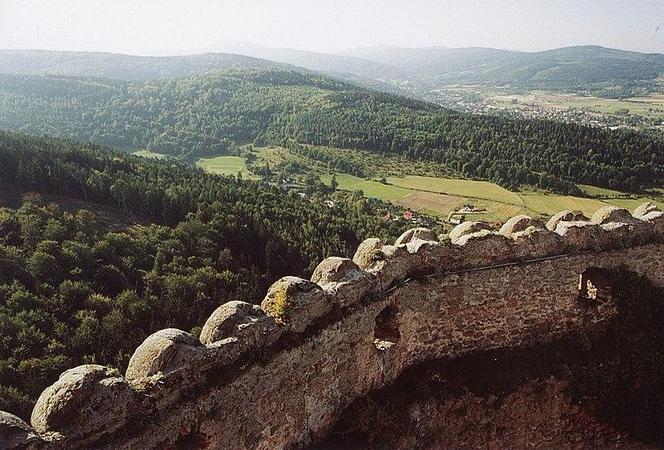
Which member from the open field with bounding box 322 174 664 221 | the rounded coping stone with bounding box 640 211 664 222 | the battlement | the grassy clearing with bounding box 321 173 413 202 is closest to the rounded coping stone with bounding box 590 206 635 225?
the battlement

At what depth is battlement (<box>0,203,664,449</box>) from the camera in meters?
6.61

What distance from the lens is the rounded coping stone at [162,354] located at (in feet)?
23.1

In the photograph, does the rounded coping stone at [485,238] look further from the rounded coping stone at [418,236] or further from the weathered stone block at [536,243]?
the rounded coping stone at [418,236]

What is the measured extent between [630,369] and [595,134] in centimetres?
12206

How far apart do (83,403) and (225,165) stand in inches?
6092

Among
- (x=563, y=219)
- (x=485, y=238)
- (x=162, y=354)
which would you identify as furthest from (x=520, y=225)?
(x=162, y=354)

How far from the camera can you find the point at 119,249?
57625 millimetres

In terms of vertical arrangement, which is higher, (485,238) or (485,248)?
(485,238)

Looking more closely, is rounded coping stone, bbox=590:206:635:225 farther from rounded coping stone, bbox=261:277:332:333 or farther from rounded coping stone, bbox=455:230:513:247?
rounded coping stone, bbox=261:277:332:333

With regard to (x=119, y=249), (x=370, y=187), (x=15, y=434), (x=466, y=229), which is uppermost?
(x=466, y=229)

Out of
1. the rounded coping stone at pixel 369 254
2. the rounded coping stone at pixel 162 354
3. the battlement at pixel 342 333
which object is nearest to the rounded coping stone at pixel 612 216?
the battlement at pixel 342 333

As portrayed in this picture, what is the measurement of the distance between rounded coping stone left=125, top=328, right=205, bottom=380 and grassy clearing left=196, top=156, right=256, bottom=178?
443 ft

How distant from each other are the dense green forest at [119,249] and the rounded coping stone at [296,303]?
3165 cm

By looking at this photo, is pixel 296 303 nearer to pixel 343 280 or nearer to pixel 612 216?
pixel 343 280
